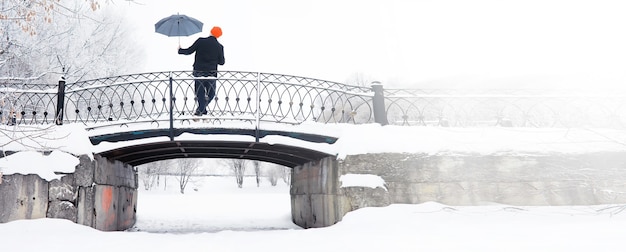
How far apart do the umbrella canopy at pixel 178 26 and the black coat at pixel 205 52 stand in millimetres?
371

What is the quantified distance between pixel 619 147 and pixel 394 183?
470 centimetres

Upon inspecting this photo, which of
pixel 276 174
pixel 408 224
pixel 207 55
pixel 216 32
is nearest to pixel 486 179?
pixel 408 224

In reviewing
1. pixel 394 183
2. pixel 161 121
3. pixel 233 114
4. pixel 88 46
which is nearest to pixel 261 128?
pixel 233 114

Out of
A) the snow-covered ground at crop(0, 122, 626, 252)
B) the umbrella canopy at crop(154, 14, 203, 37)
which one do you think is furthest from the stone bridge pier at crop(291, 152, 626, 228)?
the umbrella canopy at crop(154, 14, 203, 37)

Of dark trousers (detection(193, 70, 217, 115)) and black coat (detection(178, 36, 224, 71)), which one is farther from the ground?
black coat (detection(178, 36, 224, 71))

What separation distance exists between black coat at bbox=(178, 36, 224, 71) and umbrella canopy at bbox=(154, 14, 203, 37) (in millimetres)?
371

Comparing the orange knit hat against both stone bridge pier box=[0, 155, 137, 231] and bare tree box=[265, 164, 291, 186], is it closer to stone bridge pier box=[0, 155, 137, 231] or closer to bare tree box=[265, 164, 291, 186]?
stone bridge pier box=[0, 155, 137, 231]

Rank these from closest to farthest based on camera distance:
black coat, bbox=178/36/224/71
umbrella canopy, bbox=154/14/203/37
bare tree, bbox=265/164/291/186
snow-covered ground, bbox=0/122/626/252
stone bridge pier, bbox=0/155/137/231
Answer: snow-covered ground, bbox=0/122/626/252, stone bridge pier, bbox=0/155/137/231, black coat, bbox=178/36/224/71, umbrella canopy, bbox=154/14/203/37, bare tree, bbox=265/164/291/186

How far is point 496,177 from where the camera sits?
7.30 meters

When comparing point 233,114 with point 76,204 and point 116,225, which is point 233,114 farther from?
point 116,225

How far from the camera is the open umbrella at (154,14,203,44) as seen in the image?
841cm

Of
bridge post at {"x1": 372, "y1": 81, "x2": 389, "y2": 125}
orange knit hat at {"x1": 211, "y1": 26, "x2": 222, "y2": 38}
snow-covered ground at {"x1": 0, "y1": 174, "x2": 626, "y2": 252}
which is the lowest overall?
snow-covered ground at {"x1": 0, "y1": 174, "x2": 626, "y2": 252}

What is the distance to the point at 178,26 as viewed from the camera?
27.7 ft

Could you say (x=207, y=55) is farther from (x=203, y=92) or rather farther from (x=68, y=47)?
(x=68, y=47)
